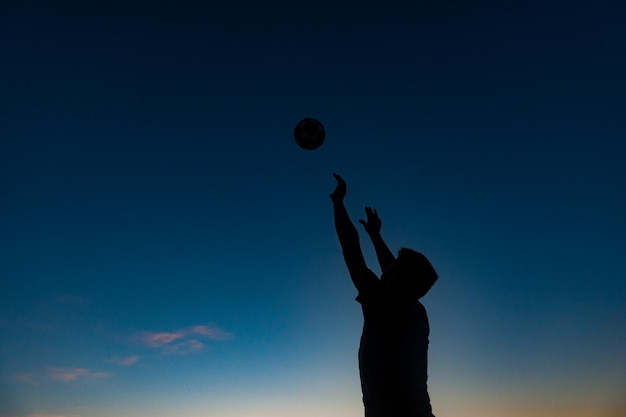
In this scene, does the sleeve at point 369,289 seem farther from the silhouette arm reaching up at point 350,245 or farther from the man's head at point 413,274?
the man's head at point 413,274

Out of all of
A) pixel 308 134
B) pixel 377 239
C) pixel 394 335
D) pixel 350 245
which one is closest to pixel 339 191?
pixel 350 245

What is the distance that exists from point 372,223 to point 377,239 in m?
0.28

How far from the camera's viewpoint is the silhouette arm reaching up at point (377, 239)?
16.6 feet

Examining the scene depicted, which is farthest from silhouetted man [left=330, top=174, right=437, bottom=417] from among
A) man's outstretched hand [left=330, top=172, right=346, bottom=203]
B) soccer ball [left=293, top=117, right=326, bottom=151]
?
soccer ball [left=293, top=117, right=326, bottom=151]

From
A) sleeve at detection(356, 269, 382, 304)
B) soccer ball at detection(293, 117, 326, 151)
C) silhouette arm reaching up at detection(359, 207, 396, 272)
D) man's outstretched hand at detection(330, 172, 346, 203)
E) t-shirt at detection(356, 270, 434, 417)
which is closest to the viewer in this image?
t-shirt at detection(356, 270, 434, 417)

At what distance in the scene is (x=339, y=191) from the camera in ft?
13.9

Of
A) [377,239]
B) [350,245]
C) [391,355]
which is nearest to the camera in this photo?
[391,355]

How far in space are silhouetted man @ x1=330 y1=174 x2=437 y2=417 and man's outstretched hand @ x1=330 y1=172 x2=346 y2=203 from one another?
0.73 m

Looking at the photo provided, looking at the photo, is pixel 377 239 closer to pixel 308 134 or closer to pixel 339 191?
pixel 339 191

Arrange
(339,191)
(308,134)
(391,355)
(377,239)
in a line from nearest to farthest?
(391,355) < (339,191) < (377,239) < (308,134)

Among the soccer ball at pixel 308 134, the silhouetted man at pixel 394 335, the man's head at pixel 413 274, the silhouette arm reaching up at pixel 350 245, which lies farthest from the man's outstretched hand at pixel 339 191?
the soccer ball at pixel 308 134

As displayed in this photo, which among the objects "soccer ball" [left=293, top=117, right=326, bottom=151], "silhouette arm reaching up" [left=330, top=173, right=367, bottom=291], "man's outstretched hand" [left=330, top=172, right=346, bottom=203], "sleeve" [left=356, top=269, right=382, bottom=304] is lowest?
"sleeve" [left=356, top=269, right=382, bottom=304]

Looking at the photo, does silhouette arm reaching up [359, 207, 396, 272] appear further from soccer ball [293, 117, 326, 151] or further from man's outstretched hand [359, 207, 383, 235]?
soccer ball [293, 117, 326, 151]

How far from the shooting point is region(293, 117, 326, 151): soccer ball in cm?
870
